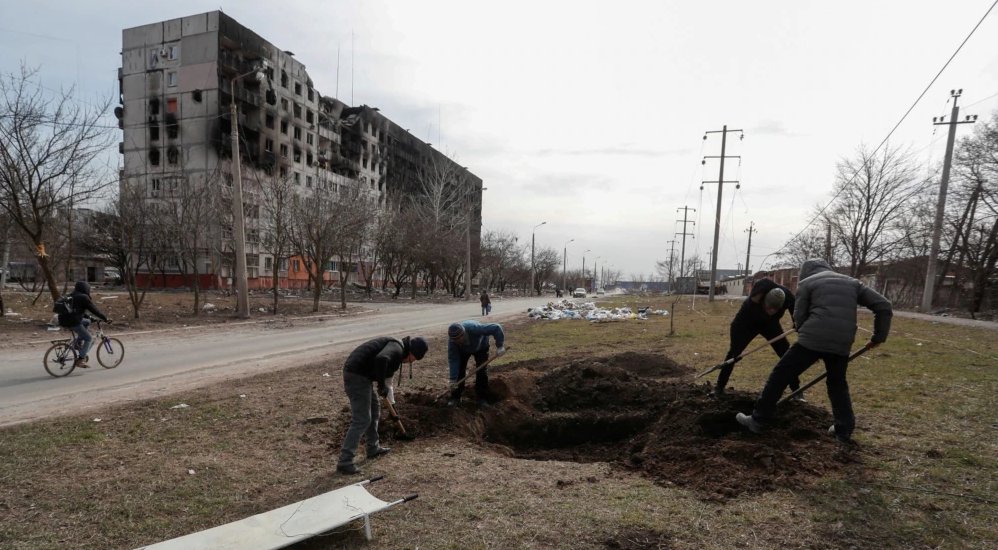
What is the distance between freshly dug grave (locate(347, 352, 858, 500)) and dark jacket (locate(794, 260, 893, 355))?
2.83 feet

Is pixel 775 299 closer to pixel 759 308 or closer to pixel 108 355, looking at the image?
pixel 759 308

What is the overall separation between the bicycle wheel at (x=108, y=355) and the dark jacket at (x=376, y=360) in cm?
785

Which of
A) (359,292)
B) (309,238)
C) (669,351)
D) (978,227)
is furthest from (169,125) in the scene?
(978,227)

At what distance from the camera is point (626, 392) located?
20.8 ft

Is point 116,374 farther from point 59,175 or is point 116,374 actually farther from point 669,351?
point 669,351

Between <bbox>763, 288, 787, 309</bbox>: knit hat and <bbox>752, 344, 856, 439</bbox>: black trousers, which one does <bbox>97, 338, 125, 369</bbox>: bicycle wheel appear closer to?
<bbox>752, 344, 856, 439</bbox>: black trousers

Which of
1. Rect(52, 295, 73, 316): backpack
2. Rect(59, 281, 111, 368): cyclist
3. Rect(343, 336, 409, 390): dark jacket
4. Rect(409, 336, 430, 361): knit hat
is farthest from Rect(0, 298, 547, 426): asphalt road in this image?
Rect(409, 336, 430, 361): knit hat

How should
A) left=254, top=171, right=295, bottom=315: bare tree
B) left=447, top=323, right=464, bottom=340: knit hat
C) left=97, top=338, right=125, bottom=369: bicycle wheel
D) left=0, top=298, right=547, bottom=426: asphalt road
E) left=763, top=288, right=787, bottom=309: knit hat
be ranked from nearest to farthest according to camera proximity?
left=763, top=288, right=787, bottom=309: knit hat
left=447, top=323, right=464, bottom=340: knit hat
left=0, top=298, right=547, bottom=426: asphalt road
left=97, top=338, right=125, bottom=369: bicycle wheel
left=254, top=171, right=295, bottom=315: bare tree

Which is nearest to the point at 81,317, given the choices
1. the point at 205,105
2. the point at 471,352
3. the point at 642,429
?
the point at 471,352

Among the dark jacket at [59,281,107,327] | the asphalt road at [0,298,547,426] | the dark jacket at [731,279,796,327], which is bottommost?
the asphalt road at [0,298,547,426]

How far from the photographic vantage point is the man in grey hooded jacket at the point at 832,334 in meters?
4.11

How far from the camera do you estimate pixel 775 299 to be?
5.69m

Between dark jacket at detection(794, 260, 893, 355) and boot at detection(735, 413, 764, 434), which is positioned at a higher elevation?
dark jacket at detection(794, 260, 893, 355)

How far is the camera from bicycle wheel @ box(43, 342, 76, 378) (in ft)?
27.5
